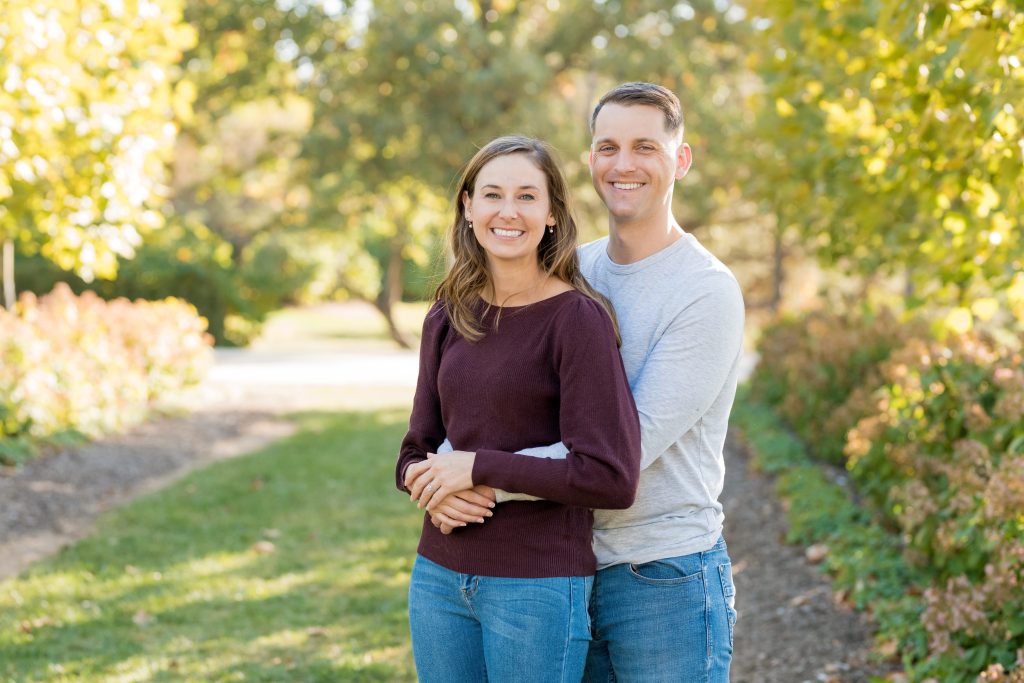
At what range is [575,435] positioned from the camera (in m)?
2.18

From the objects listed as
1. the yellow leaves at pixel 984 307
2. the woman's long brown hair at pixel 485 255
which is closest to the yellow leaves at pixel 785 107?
the yellow leaves at pixel 984 307

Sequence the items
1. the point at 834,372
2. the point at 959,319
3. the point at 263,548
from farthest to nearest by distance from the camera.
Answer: the point at 834,372
the point at 263,548
the point at 959,319

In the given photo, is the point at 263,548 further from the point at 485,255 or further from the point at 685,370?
the point at 685,370

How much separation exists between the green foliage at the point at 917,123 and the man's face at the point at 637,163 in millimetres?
1243

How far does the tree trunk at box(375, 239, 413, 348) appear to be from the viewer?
22.9 meters

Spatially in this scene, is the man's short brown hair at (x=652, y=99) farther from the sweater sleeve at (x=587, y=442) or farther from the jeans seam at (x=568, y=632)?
the jeans seam at (x=568, y=632)

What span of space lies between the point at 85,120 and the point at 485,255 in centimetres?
586

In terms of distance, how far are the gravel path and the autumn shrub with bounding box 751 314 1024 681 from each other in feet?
0.71

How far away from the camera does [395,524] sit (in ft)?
23.8

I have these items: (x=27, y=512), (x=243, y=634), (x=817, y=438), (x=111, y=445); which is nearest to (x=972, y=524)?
(x=243, y=634)

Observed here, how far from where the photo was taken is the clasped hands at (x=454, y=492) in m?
2.26

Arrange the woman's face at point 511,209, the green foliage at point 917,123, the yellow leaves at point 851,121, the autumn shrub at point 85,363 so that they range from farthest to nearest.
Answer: the autumn shrub at point 85,363, the yellow leaves at point 851,121, the green foliage at point 917,123, the woman's face at point 511,209

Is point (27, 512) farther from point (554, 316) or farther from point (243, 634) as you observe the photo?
point (554, 316)

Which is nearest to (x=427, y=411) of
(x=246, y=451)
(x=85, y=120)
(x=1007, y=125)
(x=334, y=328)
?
(x=1007, y=125)
